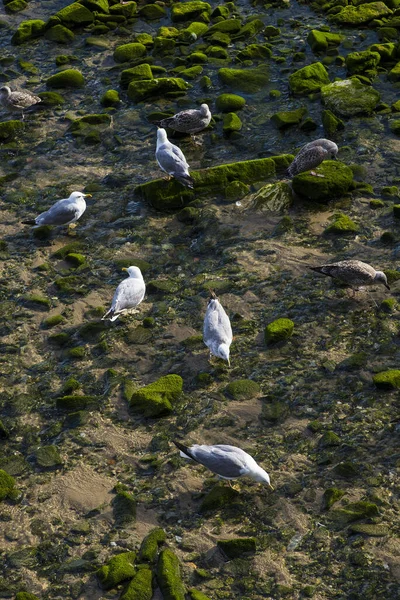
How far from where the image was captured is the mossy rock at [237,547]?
22.5 feet

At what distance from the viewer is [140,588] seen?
6586mm

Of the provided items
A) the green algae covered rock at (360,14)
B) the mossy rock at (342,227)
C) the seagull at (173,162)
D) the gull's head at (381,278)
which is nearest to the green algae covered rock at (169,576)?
the gull's head at (381,278)

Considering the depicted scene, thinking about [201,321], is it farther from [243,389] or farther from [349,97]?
[349,97]

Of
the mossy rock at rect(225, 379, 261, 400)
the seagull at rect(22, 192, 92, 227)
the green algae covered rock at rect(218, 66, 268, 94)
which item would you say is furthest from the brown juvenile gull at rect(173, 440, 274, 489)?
the green algae covered rock at rect(218, 66, 268, 94)

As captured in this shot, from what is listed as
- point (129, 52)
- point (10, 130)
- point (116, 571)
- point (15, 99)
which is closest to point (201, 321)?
point (116, 571)

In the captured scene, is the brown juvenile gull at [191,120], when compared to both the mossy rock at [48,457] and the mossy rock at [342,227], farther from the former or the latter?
the mossy rock at [48,457]

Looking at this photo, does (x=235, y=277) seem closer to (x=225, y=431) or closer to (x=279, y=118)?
(x=225, y=431)

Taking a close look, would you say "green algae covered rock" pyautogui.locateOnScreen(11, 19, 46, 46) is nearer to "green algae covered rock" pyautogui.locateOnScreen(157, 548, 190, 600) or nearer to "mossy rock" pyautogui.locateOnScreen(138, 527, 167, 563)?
"mossy rock" pyautogui.locateOnScreen(138, 527, 167, 563)

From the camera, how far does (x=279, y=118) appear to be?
13125 millimetres

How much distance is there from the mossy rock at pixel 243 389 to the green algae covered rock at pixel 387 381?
119 centimetres

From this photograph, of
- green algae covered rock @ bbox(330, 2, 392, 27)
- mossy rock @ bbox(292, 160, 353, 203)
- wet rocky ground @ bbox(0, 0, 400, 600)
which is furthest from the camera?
green algae covered rock @ bbox(330, 2, 392, 27)

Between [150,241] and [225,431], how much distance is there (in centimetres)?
366

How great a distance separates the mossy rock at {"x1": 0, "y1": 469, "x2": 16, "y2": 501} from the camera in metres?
7.59

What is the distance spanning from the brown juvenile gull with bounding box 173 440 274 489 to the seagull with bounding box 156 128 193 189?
4.91m
